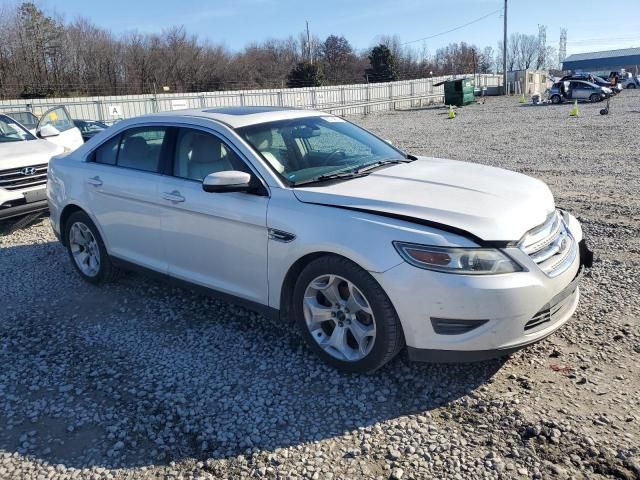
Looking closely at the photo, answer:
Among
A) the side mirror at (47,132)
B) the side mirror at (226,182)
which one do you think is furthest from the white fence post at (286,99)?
the side mirror at (226,182)

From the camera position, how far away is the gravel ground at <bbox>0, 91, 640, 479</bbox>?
2.78m

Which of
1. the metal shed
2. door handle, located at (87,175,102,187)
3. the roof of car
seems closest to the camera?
the roof of car

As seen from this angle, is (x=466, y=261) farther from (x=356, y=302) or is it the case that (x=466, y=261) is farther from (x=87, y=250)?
(x=87, y=250)

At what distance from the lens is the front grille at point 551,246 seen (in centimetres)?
317

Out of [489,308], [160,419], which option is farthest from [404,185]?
[160,419]

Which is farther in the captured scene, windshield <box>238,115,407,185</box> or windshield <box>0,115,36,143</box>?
windshield <box>0,115,36,143</box>

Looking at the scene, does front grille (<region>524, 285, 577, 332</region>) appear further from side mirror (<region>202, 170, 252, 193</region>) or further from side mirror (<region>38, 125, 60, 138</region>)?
side mirror (<region>38, 125, 60, 138</region>)

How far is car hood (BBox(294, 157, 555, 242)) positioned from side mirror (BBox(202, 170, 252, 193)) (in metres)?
0.38

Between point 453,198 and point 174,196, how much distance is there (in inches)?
84.7

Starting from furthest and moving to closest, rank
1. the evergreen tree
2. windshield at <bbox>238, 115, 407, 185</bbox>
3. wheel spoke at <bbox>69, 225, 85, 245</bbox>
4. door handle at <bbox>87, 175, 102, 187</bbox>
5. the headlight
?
the evergreen tree, wheel spoke at <bbox>69, 225, 85, 245</bbox>, door handle at <bbox>87, 175, 102, 187</bbox>, windshield at <bbox>238, 115, 407, 185</bbox>, the headlight

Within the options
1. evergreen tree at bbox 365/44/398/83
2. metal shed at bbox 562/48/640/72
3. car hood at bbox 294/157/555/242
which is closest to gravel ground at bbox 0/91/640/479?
car hood at bbox 294/157/555/242

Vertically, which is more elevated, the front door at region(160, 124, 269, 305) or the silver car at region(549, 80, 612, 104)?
the silver car at region(549, 80, 612, 104)

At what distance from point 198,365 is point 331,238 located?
1.37m

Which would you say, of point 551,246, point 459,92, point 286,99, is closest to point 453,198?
point 551,246
